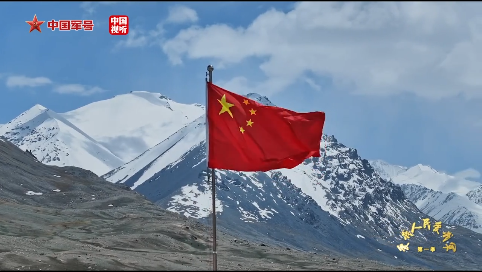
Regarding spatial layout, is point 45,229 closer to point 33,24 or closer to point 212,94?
point 33,24

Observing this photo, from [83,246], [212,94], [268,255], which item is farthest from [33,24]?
[212,94]

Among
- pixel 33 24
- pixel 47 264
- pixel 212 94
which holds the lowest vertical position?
pixel 47 264

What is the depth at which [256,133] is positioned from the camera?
43.4 metres

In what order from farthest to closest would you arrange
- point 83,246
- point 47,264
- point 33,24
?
point 33,24, point 83,246, point 47,264

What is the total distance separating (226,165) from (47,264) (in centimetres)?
3470

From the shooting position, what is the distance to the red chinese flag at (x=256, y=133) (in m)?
42.7

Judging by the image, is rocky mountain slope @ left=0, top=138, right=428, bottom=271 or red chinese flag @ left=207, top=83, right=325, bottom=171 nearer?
red chinese flag @ left=207, top=83, right=325, bottom=171

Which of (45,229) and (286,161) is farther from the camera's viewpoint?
(45,229)

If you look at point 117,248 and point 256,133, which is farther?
point 117,248

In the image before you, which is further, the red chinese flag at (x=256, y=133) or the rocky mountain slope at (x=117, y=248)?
the rocky mountain slope at (x=117, y=248)

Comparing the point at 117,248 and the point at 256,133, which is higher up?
the point at 256,133

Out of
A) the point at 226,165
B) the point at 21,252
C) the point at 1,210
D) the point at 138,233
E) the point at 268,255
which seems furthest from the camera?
the point at 1,210

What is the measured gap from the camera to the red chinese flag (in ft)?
140

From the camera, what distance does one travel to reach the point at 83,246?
351 feet
